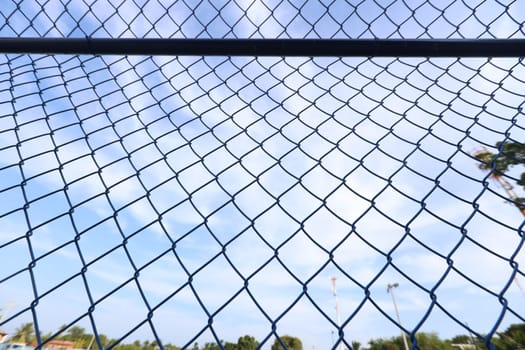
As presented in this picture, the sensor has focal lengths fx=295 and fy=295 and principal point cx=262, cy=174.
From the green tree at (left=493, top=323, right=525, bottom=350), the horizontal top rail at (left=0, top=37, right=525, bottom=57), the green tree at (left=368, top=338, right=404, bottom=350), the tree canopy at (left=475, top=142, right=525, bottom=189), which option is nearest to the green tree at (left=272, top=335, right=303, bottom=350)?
the green tree at (left=493, top=323, right=525, bottom=350)

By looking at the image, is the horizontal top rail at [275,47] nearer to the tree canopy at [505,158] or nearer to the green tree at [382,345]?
the tree canopy at [505,158]

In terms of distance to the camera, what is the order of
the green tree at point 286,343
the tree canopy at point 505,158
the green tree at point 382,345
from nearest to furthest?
the green tree at point 286,343
the tree canopy at point 505,158
the green tree at point 382,345

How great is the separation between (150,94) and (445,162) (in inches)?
59.0

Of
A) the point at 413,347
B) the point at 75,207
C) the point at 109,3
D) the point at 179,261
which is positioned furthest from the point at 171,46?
the point at 413,347

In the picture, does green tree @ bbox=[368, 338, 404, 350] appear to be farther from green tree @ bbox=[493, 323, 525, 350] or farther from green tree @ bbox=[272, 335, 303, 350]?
green tree @ bbox=[493, 323, 525, 350]

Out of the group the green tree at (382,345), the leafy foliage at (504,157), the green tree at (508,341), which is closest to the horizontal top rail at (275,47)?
the leafy foliage at (504,157)

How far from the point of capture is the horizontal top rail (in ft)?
3.78

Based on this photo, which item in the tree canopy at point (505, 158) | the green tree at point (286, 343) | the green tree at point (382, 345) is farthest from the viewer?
the green tree at point (382, 345)

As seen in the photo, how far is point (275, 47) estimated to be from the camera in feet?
3.93

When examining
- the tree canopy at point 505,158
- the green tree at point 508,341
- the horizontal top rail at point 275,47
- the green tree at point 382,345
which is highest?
the horizontal top rail at point 275,47

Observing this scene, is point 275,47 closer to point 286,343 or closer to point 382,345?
point 286,343

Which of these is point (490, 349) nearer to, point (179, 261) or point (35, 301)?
point (179, 261)

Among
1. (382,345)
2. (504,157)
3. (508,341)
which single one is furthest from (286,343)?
(382,345)

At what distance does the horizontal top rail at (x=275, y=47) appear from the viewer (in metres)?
1.15
